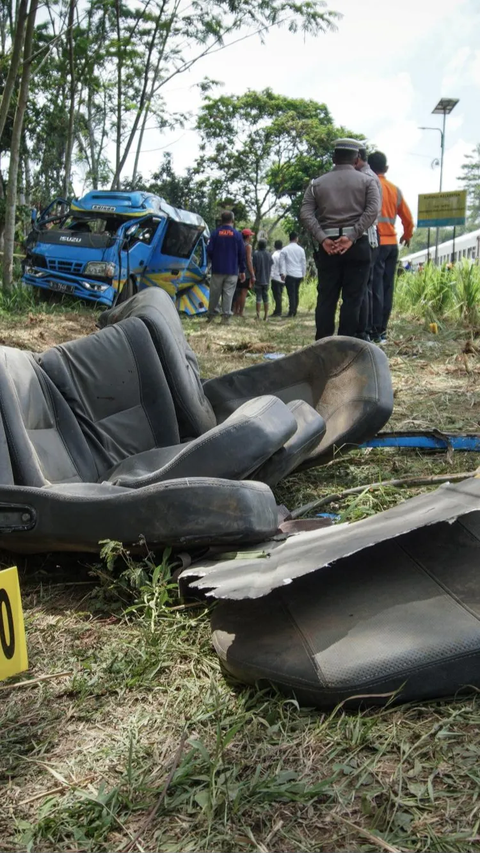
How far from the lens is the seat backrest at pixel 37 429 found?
1.93 m

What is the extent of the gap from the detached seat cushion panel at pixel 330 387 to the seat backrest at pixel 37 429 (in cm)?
71

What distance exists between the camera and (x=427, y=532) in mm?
1537

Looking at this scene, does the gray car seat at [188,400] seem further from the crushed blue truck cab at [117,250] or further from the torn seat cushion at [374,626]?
the crushed blue truck cab at [117,250]

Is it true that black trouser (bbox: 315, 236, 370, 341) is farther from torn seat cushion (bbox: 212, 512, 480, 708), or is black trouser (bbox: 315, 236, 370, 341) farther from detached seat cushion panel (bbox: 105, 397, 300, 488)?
torn seat cushion (bbox: 212, 512, 480, 708)

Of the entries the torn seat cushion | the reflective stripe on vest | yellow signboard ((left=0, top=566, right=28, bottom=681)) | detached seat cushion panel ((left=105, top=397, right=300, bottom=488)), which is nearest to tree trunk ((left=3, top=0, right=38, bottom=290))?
the reflective stripe on vest

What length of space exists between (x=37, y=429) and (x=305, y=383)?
1.14 metres

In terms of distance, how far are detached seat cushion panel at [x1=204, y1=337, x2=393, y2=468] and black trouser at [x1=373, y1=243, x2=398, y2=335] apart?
163 inches

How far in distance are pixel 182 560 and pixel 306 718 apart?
61 centimetres

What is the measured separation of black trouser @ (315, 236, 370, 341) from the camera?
5.30 meters

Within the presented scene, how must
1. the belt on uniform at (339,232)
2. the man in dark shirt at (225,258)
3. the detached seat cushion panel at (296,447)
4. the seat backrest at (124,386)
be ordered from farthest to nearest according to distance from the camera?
1. the man in dark shirt at (225,258)
2. the belt on uniform at (339,232)
3. the seat backrest at (124,386)
4. the detached seat cushion panel at (296,447)

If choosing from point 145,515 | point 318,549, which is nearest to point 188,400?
point 145,515

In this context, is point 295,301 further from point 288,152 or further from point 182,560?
point 288,152

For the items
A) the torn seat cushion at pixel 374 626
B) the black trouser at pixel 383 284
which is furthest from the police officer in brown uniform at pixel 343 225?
the torn seat cushion at pixel 374 626

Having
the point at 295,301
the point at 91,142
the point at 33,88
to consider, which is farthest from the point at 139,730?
the point at 91,142
